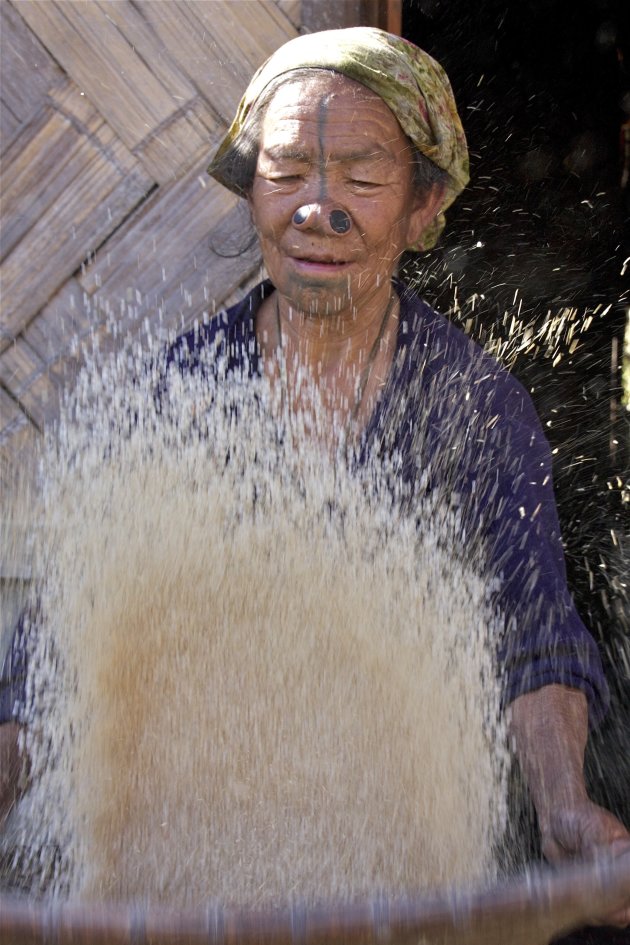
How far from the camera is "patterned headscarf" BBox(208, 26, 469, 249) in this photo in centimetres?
149

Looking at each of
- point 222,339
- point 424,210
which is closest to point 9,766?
point 222,339

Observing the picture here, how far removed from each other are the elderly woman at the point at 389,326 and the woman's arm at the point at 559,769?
0.04 feet

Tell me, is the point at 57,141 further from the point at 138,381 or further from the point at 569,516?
the point at 569,516

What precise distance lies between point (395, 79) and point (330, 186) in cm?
16

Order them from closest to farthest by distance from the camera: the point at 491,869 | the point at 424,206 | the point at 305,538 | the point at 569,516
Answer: the point at 491,869, the point at 305,538, the point at 424,206, the point at 569,516

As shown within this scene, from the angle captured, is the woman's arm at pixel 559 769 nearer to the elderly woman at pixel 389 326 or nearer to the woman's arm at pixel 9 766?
the elderly woman at pixel 389 326

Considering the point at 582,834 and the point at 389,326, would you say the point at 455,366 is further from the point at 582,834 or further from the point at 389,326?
the point at 582,834

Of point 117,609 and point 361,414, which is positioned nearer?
point 117,609

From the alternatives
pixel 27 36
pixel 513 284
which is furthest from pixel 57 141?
pixel 513 284

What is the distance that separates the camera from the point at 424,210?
1.60 m

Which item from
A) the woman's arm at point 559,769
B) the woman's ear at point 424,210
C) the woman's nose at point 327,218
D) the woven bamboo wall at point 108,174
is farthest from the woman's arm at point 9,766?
the woman's ear at point 424,210

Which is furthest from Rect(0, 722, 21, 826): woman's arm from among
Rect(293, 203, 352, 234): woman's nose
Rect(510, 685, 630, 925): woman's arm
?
Rect(293, 203, 352, 234): woman's nose

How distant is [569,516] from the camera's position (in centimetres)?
252

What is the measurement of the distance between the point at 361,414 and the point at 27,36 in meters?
0.90
